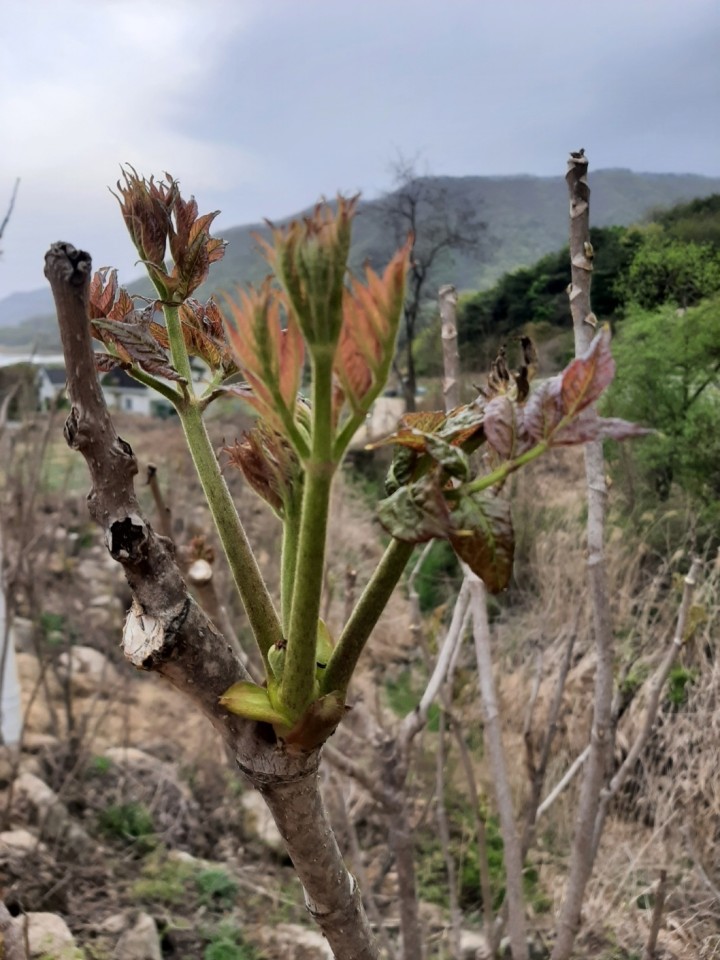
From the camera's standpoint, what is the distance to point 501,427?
0.63ft

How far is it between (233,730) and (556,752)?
1891 mm

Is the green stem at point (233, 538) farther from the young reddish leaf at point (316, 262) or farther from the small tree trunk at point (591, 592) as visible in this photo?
the small tree trunk at point (591, 592)

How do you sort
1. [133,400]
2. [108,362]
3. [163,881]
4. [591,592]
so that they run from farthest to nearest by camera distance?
[133,400] < [163,881] < [591,592] < [108,362]

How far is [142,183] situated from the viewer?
242 mm

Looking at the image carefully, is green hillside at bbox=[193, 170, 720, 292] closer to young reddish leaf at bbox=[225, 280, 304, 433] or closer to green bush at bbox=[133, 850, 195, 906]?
green bush at bbox=[133, 850, 195, 906]

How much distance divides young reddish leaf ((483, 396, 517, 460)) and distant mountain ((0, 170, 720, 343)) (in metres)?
1.91

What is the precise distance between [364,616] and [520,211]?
3075mm

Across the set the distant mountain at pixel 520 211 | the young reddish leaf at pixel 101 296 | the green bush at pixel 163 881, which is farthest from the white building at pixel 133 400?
the young reddish leaf at pixel 101 296

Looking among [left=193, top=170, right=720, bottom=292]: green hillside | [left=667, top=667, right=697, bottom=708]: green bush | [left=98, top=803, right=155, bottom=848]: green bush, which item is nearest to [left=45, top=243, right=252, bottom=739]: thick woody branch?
[left=667, top=667, right=697, bottom=708]: green bush

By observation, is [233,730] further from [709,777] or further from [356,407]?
[709,777]

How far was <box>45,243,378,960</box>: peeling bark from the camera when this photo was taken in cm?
20

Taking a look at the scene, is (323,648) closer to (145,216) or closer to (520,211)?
(145,216)

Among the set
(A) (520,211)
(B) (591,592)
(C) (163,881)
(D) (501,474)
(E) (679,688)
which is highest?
(A) (520,211)

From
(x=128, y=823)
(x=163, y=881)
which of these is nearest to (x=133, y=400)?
(x=128, y=823)
